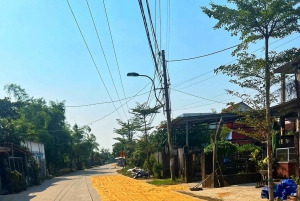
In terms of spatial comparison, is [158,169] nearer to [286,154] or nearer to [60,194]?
[60,194]

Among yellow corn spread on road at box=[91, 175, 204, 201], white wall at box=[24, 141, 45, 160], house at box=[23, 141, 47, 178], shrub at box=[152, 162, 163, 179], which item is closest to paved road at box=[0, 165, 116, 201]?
yellow corn spread on road at box=[91, 175, 204, 201]

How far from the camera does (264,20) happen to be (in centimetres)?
858

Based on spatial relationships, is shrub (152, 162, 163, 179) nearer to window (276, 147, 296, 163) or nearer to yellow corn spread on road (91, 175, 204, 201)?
yellow corn spread on road (91, 175, 204, 201)

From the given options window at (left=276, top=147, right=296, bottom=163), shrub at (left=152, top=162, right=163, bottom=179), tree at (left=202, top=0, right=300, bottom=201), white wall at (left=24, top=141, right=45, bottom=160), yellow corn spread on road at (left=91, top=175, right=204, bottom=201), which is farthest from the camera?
white wall at (left=24, top=141, right=45, bottom=160)

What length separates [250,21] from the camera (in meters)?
8.60

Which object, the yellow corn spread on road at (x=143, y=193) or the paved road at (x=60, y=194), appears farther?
the paved road at (x=60, y=194)

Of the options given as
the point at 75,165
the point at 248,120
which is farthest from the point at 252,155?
the point at 75,165

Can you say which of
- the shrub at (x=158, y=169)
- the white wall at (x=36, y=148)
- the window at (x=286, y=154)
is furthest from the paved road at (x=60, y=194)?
the white wall at (x=36, y=148)

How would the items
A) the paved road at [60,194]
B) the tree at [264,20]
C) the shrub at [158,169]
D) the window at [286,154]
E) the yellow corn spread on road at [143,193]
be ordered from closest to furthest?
the tree at [264,20], the yellow corn spread on road at [143,193], the window at [286,154], the paved road at [60,194], the shrub at [158,169]

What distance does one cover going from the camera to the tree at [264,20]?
8359 millimetres

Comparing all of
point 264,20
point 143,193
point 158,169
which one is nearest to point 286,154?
point 143,193

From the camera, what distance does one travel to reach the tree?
8.36m

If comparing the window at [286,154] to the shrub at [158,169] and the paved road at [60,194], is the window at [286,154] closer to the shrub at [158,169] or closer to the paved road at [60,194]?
the paved road at [60,194]

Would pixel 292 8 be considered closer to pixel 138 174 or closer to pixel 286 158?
pixel 286 158
